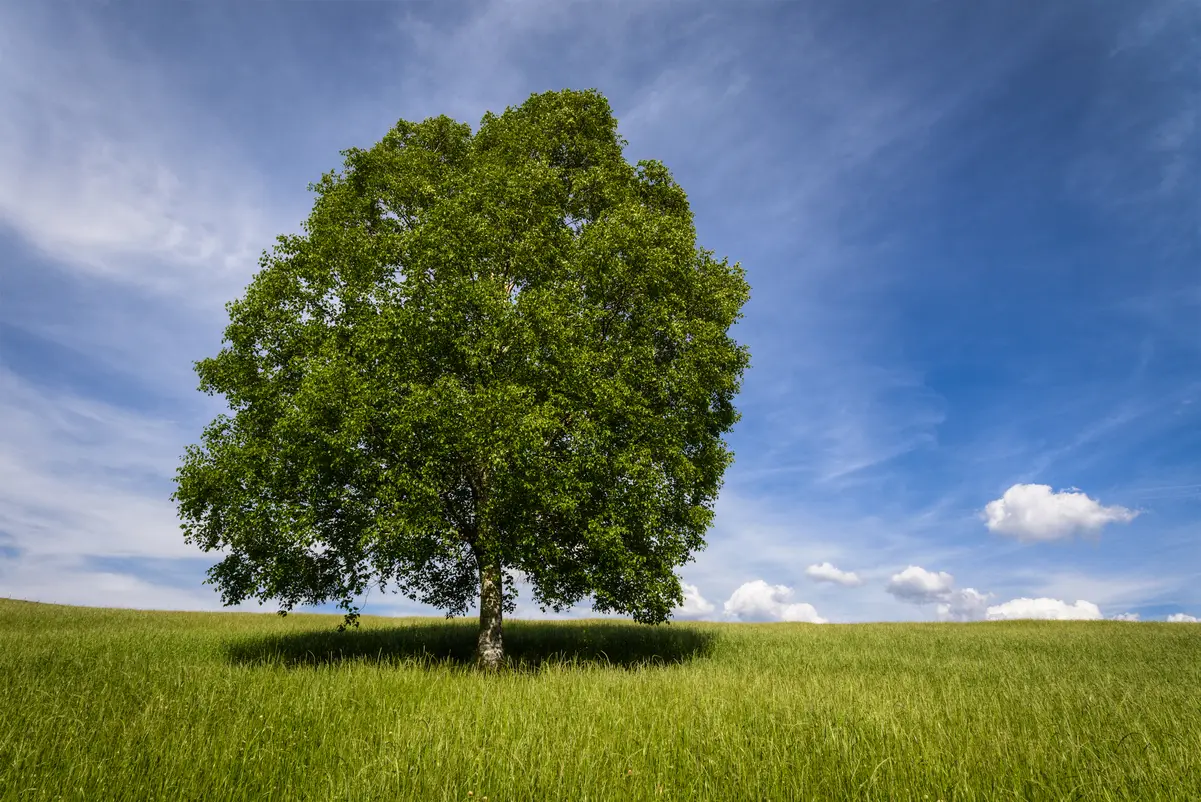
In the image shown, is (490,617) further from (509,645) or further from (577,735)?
(577,735)

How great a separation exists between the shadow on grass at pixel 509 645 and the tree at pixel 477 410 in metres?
2.52

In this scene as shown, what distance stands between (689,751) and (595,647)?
53.4ft

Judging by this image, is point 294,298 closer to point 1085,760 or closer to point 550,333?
point 550,333

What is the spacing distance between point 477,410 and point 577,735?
30.0 ft

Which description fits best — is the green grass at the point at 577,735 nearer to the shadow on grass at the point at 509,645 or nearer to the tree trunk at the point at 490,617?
the tree trunk at the point at 490,617

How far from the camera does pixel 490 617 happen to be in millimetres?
18469

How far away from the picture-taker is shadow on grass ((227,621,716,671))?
20.2 m

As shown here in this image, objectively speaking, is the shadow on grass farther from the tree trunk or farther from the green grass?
the green grass

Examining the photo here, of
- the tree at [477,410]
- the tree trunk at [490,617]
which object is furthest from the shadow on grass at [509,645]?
the tree at [477,410]

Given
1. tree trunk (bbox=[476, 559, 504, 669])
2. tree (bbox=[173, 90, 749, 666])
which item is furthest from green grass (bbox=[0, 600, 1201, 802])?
tree (bbox=[173, 90, 749, 666])

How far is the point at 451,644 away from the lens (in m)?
23.9

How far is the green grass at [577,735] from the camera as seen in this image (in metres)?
6.75

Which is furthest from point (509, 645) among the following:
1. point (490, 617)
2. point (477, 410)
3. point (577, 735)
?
point (577, 735)

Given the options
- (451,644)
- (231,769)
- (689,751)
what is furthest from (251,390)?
(689,751)
